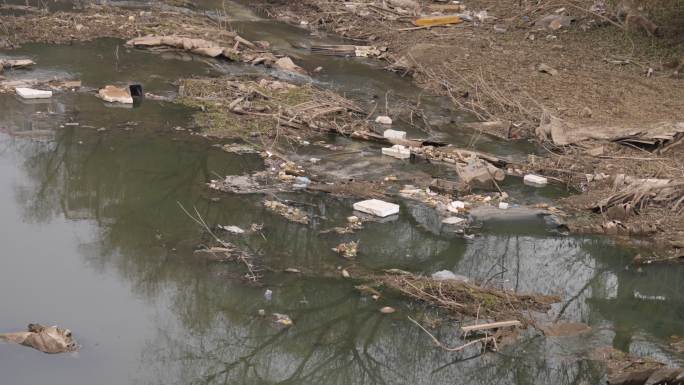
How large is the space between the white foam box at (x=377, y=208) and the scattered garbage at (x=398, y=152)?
1673mm

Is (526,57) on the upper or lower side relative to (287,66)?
upper

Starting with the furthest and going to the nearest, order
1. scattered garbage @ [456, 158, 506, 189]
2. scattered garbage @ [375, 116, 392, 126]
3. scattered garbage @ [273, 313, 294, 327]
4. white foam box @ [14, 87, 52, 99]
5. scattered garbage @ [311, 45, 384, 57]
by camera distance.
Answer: scattered garbage @ [311, 45, 384, 57]
scattered garbage @ [375, 116, 392, 126]
white foam box @ [14, 87, 52, 99]
scattered garbage @ [456, 158, 506, 189]
scattered garbage @ [273, 313, 294, 327]

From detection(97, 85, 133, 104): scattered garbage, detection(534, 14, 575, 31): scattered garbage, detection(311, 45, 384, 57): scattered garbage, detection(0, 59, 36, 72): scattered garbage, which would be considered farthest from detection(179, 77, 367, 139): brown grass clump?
detection(534, 14, 575, 31): scattered garbage

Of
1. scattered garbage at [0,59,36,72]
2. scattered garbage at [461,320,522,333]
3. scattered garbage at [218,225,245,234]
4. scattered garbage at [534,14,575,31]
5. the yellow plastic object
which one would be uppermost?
scattered garbage at [534,14,575,31]

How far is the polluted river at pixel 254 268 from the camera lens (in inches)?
240

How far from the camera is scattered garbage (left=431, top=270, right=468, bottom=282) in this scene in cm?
707

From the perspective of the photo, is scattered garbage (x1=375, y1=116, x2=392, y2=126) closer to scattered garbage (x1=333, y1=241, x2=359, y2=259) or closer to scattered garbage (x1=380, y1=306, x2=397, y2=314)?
scattered garbage (x1=333, y1=241, x2=359, y2=259)

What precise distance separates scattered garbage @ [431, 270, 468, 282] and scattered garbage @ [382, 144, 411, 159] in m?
2.94

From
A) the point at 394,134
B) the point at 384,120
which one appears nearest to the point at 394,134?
the point at 394,134

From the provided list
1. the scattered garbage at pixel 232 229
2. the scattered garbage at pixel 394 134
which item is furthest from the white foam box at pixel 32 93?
the scattered garbage at pixel 232 229

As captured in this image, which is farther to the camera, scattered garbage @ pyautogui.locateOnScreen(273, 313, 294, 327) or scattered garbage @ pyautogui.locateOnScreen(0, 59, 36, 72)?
scattered garbage @ pyautogui.locateOnScreen(0, 59, 36, 72)

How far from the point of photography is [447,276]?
282 inches

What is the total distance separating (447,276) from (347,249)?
0.90 meters

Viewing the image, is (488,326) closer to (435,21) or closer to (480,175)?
(480,175)
